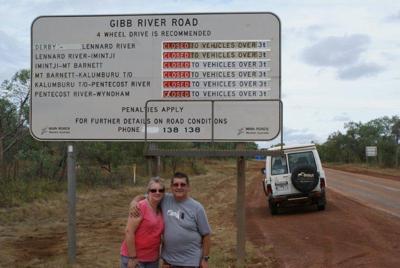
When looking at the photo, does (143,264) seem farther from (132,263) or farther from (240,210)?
(240,210)

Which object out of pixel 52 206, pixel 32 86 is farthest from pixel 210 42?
pixel 52 206

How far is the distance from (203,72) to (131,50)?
1187 mm

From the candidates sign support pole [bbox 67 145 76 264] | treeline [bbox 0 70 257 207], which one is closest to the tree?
treeline [bbox 0 70 257 207]

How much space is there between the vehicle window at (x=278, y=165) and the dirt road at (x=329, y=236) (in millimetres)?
1356

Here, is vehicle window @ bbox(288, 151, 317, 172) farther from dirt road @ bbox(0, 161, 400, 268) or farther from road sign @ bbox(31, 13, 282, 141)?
road sign @ bbox(31, 13, 282, 141)

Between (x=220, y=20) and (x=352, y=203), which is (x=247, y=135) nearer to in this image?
(x=220, y=20)

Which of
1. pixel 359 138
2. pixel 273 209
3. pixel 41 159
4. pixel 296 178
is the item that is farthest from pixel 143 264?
pixel 359 138

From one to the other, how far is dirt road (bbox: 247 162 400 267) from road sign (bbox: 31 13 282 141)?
3028 millimetres

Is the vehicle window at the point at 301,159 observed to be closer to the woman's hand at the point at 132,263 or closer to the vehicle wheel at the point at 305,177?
the vehicle wheel at the point at 305,177

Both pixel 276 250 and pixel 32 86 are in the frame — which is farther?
pixel 276 250

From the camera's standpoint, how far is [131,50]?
8.85 m

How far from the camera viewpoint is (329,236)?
42.1 feet

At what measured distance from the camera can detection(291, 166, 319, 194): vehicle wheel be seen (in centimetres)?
1664

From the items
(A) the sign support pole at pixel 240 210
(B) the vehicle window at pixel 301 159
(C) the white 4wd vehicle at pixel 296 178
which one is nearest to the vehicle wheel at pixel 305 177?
(C) the white 4wd vehicle at pixel 296 178
